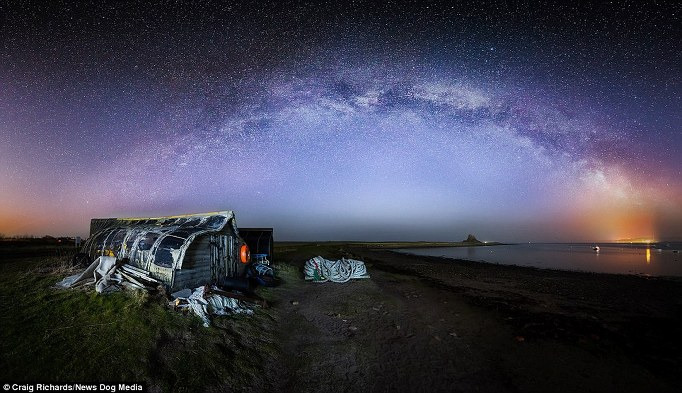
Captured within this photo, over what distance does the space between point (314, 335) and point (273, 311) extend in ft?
9.69

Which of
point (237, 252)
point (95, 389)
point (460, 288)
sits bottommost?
point (460, 288)

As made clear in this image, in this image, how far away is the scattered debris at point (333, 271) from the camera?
2011cm

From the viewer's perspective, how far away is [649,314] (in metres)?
13.4

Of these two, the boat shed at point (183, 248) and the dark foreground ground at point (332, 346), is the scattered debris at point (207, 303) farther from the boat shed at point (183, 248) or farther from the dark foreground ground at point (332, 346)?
the boat shed at point (183, 248)

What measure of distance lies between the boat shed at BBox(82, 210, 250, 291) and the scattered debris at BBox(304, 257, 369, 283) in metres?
5.45

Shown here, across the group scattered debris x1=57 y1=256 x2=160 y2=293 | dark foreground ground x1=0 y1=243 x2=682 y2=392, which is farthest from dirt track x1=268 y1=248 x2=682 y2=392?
scattered debris x1=57 y1=256 x2=160 y2=293

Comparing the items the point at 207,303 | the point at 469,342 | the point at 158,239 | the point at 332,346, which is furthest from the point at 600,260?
the point at 158,239

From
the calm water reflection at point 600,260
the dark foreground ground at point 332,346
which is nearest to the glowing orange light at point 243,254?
the dark foreground ground at point 332,346

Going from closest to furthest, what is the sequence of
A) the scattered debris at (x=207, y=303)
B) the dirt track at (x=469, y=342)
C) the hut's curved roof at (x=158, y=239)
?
1. the dirt track at (x=469, y=342)
2. the scattered debris at (x=207, y=303)
3. the hut's curved roof at (x=158, y=239)

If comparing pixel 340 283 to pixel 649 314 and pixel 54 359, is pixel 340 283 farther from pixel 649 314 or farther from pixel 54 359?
pixel 649 314

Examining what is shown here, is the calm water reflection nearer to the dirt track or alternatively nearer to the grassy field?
Result: the dirt track

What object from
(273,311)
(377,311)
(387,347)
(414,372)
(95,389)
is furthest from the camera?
(377,311)

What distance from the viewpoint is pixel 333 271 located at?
20531 mm

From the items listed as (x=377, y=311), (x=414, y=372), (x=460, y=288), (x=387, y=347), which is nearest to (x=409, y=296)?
(x=377, y=311)
